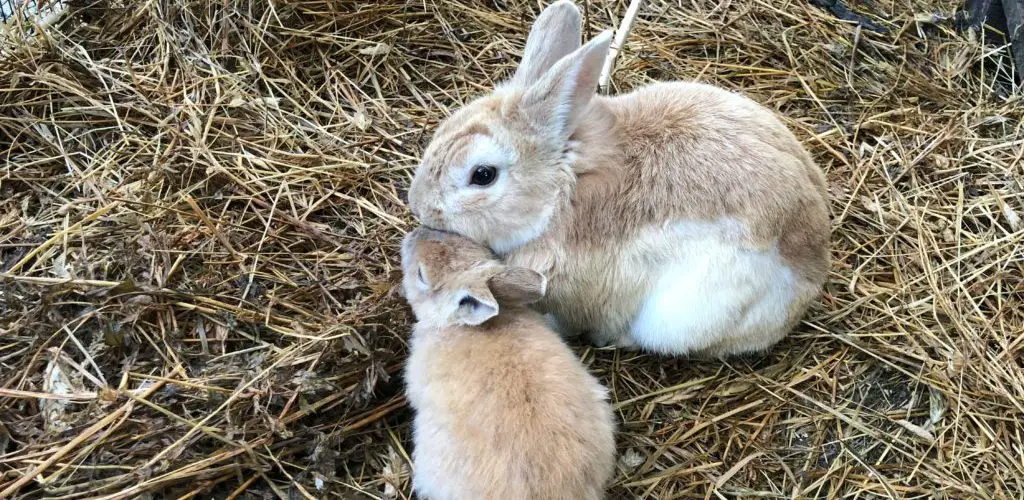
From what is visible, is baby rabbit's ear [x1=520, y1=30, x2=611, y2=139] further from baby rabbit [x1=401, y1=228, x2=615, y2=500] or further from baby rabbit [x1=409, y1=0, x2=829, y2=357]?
baby rabbit [x1=401, y1=228, x2=615, y2=500]

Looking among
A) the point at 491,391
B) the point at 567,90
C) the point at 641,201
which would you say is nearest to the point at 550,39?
the point at 567,90

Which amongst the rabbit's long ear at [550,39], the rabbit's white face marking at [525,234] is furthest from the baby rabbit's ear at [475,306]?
the rabbit's long ear at [550,39]

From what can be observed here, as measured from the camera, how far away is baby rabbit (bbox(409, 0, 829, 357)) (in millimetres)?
2848

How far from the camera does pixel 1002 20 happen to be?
15.0 ft

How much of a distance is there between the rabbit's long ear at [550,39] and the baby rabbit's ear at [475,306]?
3.14 ft

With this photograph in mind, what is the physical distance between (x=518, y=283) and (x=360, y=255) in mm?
991

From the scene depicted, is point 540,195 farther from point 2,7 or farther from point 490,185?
point 2,7

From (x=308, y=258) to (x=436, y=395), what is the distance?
1093mm

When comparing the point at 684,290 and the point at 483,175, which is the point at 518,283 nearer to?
the point at 483,175

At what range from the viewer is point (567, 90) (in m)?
2.79

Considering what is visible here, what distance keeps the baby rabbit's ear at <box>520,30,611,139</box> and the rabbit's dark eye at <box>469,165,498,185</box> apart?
253mm

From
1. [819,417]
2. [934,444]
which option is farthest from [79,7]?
[934,444]

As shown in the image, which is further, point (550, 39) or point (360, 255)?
point (360, 255)

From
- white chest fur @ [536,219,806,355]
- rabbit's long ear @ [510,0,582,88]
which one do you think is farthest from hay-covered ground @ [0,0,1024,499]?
rabbit's long ear @ [510,0,582,88]
